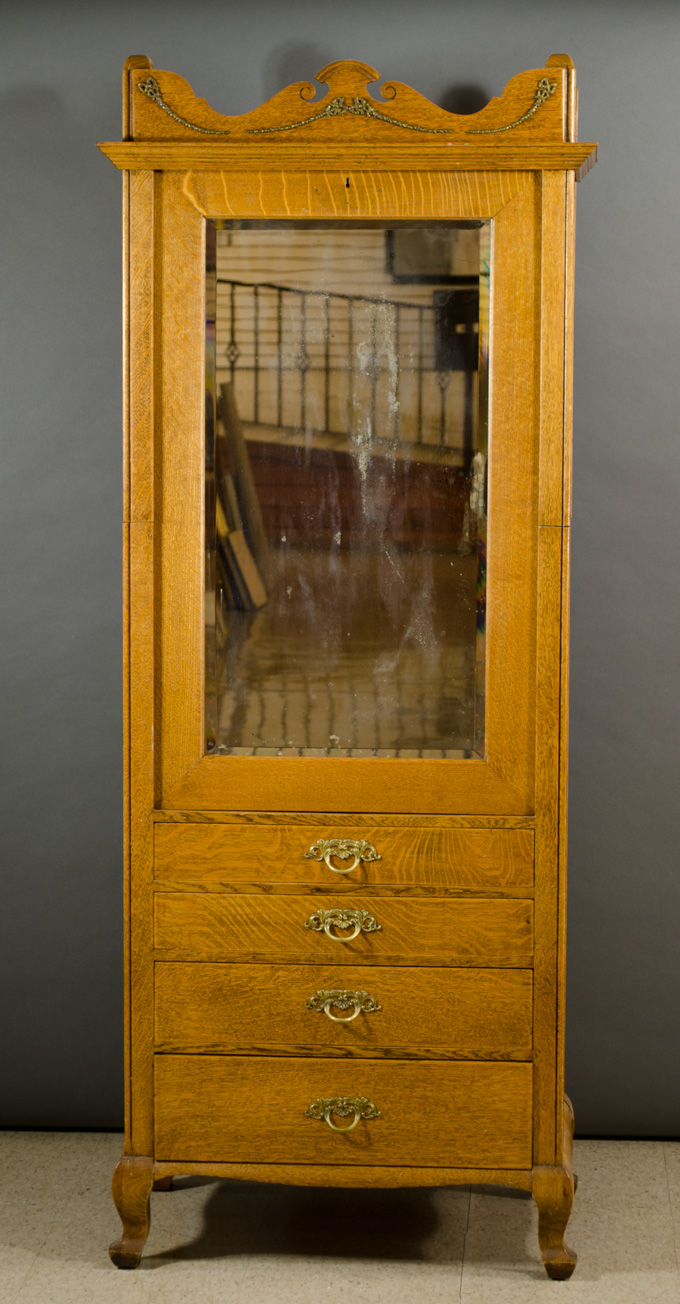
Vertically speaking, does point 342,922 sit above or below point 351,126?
below

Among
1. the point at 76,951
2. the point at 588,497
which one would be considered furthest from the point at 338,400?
the point at 76,951

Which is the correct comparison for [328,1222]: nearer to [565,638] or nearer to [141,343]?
[565,638]

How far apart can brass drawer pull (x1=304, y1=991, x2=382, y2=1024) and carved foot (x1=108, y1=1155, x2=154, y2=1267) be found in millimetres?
406

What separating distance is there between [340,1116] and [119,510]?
1.32 metres

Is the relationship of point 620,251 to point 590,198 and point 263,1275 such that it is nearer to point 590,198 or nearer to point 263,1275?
point 590,198

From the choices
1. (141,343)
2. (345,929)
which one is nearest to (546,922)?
(345,929)

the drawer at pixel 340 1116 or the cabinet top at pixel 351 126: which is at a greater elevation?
the cabinet top at pixel 351 126

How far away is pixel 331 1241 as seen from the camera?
180 cm

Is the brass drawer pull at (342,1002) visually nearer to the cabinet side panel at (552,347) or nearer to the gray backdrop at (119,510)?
the gray backdrop at (119,510)

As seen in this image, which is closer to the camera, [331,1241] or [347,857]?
[347,857]

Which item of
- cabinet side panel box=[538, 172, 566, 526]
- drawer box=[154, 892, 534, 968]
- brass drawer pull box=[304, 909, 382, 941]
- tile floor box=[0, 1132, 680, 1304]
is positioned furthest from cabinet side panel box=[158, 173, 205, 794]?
tile floor box=[0, 1132, 680, 1304]

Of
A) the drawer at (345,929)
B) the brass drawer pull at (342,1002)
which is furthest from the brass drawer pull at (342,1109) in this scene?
the drawer at (345,929)

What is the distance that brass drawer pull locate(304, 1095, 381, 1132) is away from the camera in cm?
163

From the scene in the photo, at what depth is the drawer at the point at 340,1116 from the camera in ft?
5.33
